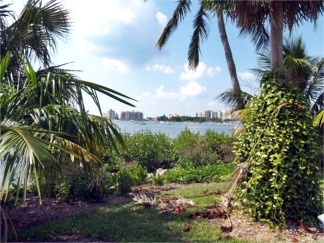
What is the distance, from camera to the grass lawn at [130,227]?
5.20 metres

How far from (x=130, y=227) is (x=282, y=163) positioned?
245cm

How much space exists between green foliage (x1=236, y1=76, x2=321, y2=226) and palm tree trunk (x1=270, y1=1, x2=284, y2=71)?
0.67 metres

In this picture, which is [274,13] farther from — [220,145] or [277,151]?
[220,145]

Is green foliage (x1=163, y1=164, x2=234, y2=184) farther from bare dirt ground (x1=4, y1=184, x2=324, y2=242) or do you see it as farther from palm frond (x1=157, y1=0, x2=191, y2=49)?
palm frond (x1=157, y1=0, x2=191, y2=49)

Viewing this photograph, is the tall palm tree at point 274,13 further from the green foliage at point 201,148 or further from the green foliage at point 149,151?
the green foliage at point 149,151

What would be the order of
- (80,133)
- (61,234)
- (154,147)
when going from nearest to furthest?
(80,133) → (61,234) → (154,147)

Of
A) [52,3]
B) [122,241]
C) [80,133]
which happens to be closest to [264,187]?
[122,241]

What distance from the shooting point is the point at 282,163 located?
216 inches

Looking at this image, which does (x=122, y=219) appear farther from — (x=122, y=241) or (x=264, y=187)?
(x=264, y=187)

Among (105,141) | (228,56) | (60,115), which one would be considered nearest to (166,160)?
(228,56)

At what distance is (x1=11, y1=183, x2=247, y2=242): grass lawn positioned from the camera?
520cm

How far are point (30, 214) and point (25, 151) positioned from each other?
3.45 m

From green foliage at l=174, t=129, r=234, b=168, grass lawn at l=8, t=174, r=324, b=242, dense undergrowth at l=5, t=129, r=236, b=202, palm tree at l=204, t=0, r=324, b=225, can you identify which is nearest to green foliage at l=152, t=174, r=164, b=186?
dense undergrowth at l=5, t=129, r=236, b=202

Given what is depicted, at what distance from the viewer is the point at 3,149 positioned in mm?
3564
